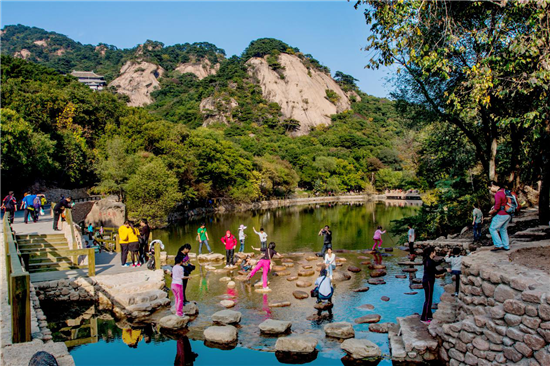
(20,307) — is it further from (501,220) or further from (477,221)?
(477,221)

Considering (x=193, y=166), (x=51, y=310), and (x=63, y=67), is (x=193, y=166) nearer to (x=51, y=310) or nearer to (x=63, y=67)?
(x=51, y=310)

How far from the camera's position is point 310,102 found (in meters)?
143

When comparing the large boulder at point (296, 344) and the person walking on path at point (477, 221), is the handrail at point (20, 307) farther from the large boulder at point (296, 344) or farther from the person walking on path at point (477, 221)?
the person walking on path at point (477, 221)

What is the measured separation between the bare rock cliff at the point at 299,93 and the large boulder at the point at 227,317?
121545 mm

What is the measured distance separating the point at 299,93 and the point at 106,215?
404 ft

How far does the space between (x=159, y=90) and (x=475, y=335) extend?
530 ft

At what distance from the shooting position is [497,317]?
24.7ft

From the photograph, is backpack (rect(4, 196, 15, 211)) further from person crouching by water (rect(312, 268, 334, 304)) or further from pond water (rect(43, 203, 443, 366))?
person crouching by water (rect(312, 268, 334, 304))

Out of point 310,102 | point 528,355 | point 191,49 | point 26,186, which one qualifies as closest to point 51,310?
point 528,355

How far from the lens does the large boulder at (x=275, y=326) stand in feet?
34.3

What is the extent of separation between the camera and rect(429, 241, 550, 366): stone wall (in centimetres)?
682

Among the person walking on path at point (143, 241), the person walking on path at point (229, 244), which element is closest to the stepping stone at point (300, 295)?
the person walking on path at point (229, 244)

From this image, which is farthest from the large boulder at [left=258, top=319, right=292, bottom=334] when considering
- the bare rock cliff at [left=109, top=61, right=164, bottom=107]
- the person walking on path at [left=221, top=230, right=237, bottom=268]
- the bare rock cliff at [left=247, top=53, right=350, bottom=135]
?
the bare rock cliff at [left=109, top=61, right=164, bottom=107]

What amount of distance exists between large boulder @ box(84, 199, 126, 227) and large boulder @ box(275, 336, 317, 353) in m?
23.1
